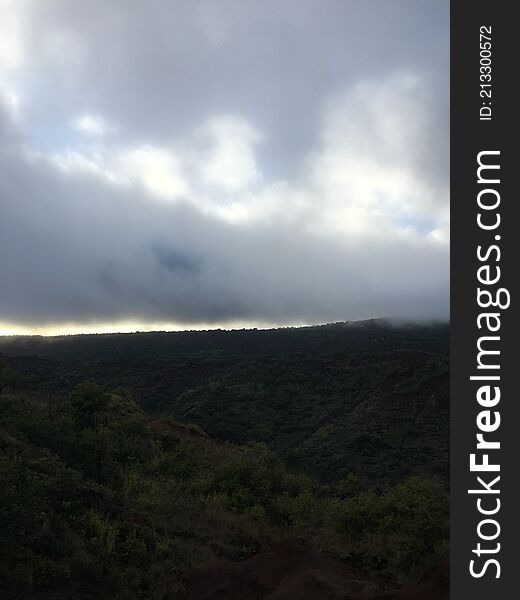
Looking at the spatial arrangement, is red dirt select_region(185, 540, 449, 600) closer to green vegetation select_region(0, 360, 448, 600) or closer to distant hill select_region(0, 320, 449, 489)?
green vegetation select_region(0, 360, 448, 600)

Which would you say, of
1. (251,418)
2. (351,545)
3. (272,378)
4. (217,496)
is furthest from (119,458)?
(272,378)

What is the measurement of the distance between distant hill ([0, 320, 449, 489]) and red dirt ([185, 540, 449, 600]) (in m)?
24.3

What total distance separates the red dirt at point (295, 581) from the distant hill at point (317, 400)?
24.3 m

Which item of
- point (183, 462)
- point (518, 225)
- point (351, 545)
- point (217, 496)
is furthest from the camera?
point (183, 462)

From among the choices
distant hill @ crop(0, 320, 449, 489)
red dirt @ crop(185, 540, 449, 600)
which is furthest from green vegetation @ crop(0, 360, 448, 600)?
distant hill @ crop(0, 320, 449, 489)

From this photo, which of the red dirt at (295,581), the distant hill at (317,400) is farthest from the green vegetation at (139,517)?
the distant hill at (317,400)

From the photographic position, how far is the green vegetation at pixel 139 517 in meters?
9.02

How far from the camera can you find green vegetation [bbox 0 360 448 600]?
29.6 feet

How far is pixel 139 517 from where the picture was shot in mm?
12641

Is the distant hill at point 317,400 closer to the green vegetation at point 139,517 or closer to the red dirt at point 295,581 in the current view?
the green vegetation at point 139,517

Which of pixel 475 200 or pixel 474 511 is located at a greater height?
pixel 475 200

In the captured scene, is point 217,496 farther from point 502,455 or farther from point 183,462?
point 502,455

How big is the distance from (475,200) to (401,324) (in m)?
151

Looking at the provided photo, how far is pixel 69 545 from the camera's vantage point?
9875 millimetres
